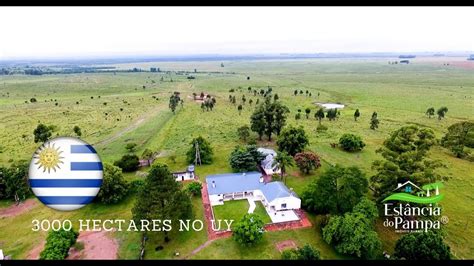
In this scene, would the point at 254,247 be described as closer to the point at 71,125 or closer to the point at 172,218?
the point at 172,218

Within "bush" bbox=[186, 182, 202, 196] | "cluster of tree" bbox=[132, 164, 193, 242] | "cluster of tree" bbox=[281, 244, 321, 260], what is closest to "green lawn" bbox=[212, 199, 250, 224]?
"bush" bbox=[186, 182, 202, 196]

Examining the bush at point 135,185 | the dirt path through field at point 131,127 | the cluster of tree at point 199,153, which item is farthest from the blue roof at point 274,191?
the dirt path through field at point 131,127

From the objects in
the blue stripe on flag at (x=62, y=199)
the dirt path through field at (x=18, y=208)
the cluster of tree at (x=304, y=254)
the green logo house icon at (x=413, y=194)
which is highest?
the blue stripe on flag at (x=62, y=199)

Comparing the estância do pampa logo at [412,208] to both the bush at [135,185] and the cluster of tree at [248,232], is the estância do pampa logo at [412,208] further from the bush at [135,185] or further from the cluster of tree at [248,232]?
the bush at [135,185]

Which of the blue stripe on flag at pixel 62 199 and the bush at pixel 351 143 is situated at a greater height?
the blue stripe on flag at pixel 62 199
